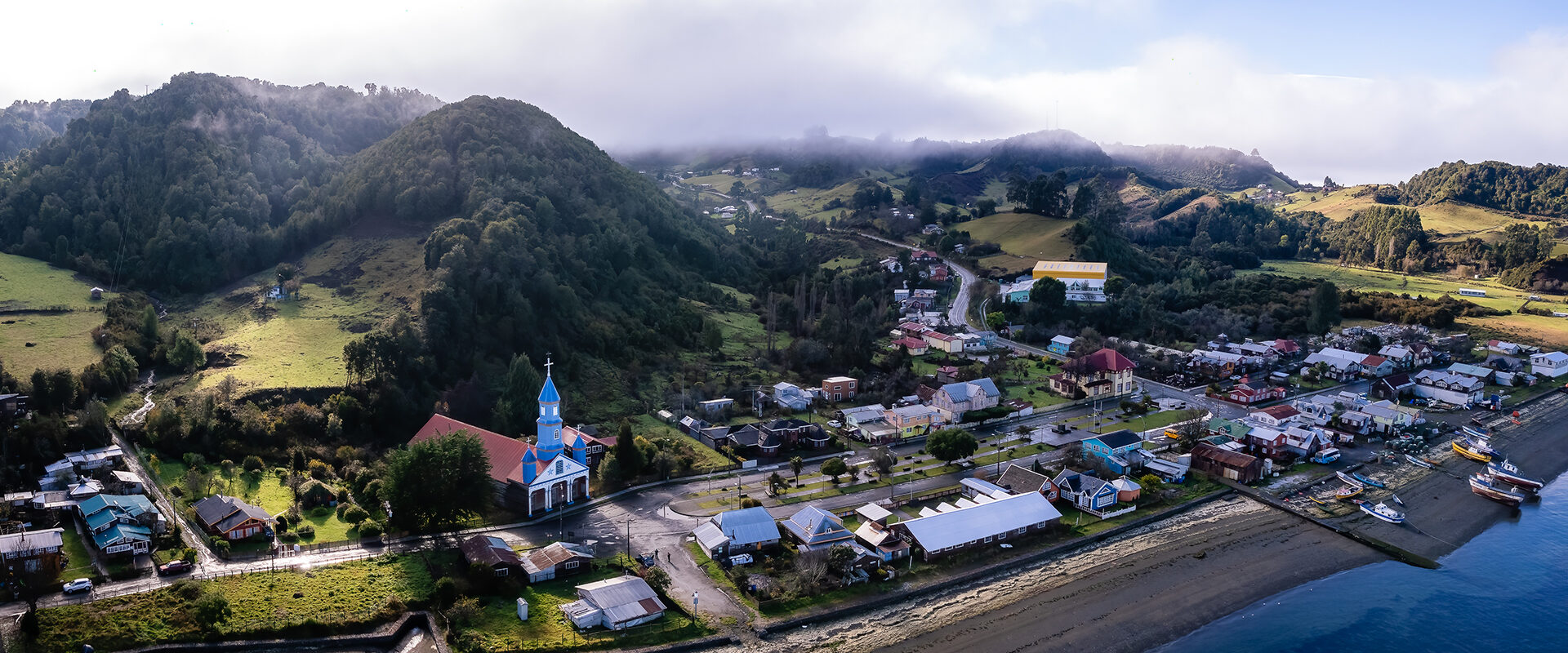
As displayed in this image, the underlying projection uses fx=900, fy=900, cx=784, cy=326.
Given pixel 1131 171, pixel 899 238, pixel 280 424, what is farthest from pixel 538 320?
pixel 1131 171

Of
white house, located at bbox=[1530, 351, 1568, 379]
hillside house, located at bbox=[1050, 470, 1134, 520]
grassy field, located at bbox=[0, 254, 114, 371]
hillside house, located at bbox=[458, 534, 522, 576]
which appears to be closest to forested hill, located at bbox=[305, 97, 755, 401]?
grassy field, located at bbox=[0, 254, 114, 371]

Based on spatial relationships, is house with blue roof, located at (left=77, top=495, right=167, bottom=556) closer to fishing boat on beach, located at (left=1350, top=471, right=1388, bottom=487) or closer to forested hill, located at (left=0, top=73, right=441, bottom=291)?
forested hill, located at (left=0, top=73, right=441, bottom=291)

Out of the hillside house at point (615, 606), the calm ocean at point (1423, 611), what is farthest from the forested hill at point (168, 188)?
the calm ocean at point (1423, 611)

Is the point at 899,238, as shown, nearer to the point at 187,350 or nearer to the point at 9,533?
the point at 187,350

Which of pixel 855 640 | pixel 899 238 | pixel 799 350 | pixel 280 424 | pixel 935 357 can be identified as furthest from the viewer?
pixel 899 238

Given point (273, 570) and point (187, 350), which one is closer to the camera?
point (273, 570)

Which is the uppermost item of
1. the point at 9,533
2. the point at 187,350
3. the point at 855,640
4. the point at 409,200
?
the point at 409,200
